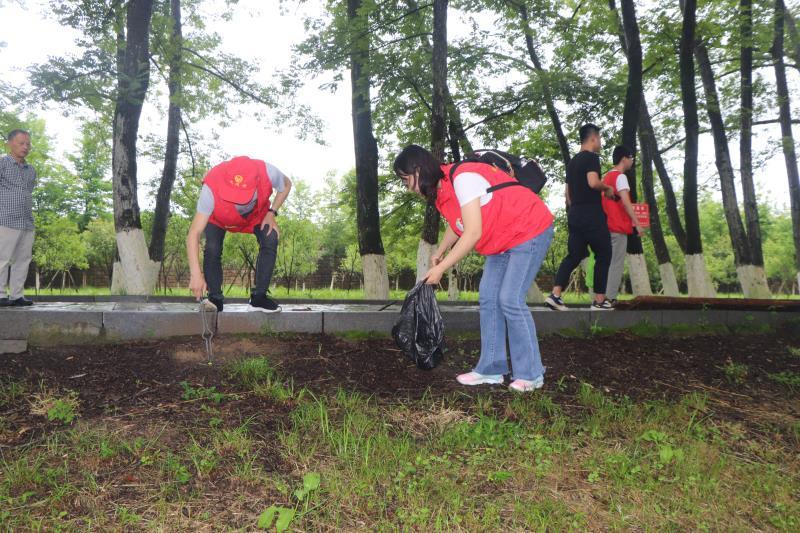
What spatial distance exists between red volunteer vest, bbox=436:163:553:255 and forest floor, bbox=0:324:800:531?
3.44ft

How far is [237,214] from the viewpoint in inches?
177

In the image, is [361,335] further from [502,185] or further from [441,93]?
[441,93]

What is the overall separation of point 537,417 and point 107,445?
7.78 ft

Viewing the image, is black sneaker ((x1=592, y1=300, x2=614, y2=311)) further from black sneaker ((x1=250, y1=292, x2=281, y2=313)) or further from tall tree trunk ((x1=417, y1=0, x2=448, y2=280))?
black sneaker ((x1=250, y1=292, x2=281, y2=313))

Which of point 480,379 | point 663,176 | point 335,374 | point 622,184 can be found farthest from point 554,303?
point 663,176

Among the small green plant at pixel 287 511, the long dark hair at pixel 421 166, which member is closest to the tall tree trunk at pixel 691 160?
the long dark hair at pixel 421 166

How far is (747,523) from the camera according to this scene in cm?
216

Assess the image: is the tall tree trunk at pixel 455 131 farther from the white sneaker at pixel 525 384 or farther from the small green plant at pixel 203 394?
the small green plant at pixel 203 394

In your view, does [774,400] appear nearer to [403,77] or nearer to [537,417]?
[537,417]

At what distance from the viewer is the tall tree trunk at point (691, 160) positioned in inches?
427

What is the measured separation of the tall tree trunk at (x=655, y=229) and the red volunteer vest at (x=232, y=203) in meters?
→ 12.6

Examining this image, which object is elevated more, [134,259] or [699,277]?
[134,259]

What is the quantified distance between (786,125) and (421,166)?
15.6m

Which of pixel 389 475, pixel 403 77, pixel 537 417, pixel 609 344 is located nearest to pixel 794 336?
pixel 609 344
